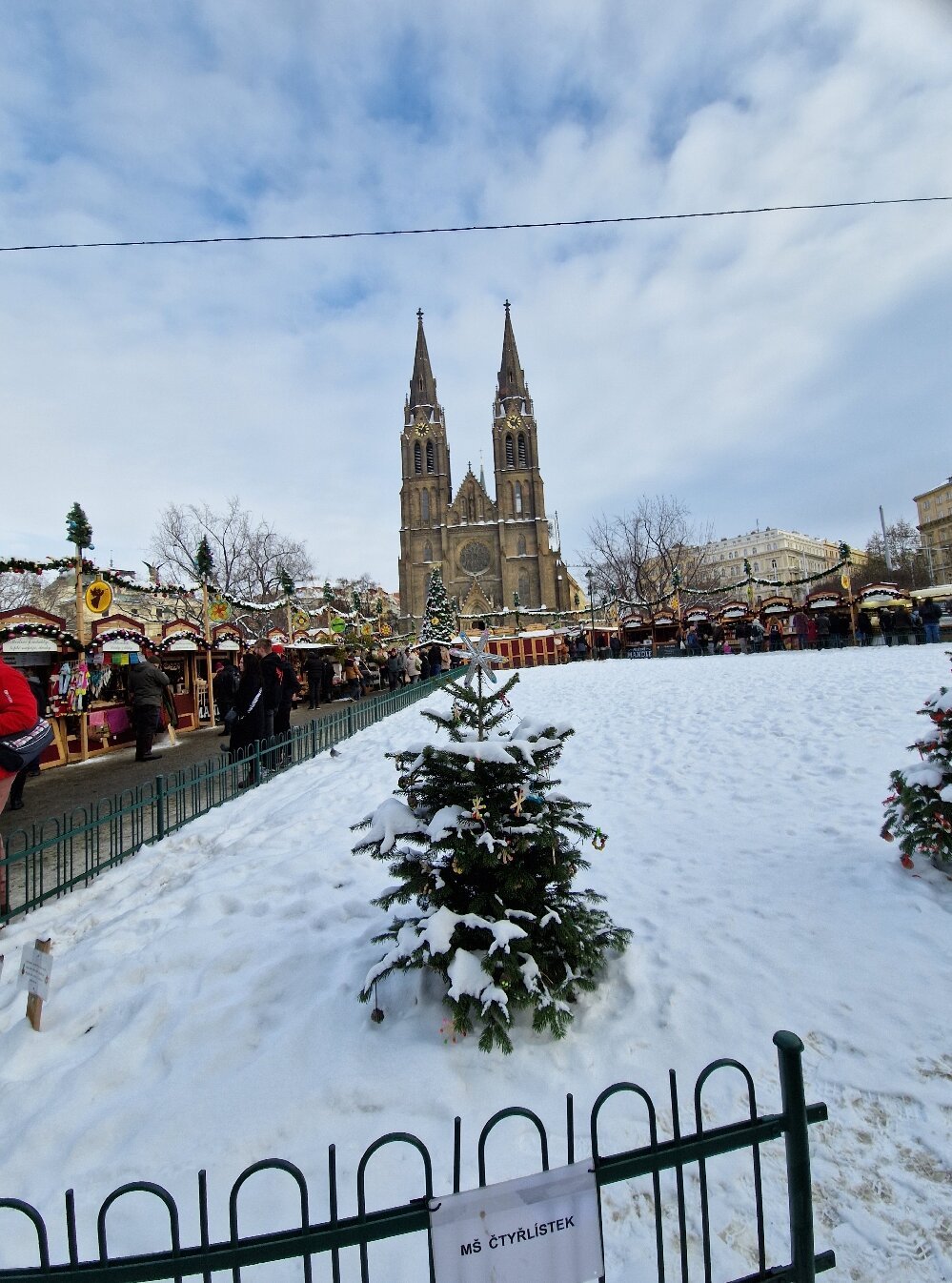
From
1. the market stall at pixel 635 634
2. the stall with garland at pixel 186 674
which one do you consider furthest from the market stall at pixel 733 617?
the stall with garland at pixel 186 674

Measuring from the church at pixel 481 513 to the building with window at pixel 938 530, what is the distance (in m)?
34.8

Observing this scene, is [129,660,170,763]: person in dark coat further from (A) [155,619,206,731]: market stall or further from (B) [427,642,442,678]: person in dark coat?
(B) [427,642,442,678]: person in dark coat

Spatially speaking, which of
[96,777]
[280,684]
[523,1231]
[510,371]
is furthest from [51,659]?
[510,371]

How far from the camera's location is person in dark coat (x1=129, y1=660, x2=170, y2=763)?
10.3m

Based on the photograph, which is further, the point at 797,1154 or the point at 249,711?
the point at 249,711

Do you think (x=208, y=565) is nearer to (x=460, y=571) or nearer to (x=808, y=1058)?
(x=808, y=1058)

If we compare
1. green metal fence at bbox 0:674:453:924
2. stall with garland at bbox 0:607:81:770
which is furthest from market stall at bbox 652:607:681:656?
stall with garland at bbox 0:607:81:770

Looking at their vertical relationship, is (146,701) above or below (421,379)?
below

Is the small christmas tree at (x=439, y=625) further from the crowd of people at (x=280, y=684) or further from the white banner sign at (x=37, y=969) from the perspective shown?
the white banner sign at (x=37, y=969)

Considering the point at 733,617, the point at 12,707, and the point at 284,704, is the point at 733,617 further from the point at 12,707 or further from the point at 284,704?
the point at 12,707

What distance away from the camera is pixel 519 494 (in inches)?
2650

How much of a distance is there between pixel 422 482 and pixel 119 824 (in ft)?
217

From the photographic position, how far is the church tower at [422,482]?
67188 millimetres

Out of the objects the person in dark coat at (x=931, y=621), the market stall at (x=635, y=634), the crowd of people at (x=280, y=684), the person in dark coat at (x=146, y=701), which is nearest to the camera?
the crowd of people at (x=280, y=684)
